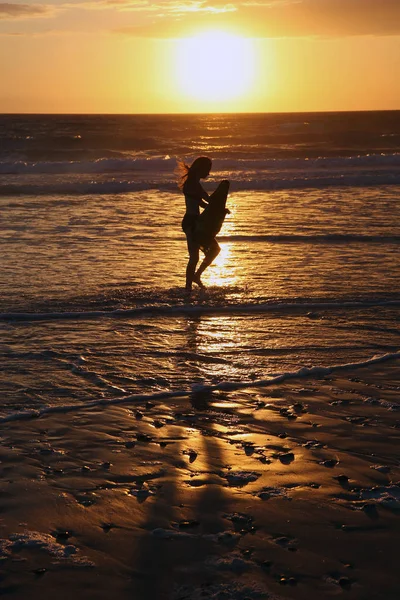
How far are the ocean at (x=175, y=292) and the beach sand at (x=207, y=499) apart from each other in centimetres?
68

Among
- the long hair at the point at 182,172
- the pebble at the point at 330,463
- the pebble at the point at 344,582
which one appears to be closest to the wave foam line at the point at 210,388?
the pebble at the point at 330,463

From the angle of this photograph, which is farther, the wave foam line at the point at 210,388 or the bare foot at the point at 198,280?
the bare foot at the point at 198,280

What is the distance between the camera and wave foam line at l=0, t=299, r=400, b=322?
8922 millimetres

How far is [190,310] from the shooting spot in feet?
30.6

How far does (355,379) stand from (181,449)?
2.06 meters

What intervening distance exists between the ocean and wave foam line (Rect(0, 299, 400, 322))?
0.02m

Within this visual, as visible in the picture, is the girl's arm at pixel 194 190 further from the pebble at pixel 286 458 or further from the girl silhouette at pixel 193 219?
the pebble at pixel 286 458

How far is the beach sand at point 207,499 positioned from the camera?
3.80m

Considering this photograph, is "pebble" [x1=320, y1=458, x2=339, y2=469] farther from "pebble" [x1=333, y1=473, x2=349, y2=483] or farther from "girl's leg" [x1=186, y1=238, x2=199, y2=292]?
"girl's leg" [x1=186, y1=238, x2=199, y2=292]

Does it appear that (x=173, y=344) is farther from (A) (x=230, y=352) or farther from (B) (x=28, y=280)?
(B) (x=28, y=280)

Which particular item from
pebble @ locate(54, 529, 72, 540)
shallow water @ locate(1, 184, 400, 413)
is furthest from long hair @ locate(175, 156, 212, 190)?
pebble @ locate(54, 529, 72, 540)

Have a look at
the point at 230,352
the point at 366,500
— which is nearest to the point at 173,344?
the point at 230,352

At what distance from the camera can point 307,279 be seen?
1096 cm

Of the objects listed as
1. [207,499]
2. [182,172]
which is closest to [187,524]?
[207,499]
